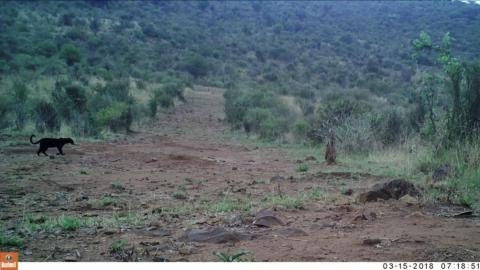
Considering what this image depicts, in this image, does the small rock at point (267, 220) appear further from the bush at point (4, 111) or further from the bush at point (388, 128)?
the bush at point (4, 111)

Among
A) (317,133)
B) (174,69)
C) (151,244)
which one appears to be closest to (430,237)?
(151,244)

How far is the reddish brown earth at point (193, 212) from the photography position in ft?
15.6

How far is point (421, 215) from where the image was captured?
6.33 metres

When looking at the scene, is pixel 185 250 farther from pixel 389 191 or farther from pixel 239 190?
pixel 239 190

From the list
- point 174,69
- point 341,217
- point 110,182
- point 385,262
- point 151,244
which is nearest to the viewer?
point 385,262

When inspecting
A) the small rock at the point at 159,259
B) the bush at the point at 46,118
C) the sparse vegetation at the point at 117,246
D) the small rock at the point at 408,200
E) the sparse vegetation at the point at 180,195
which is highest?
the small rock at the point at 159,259

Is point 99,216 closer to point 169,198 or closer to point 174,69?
point 169,198

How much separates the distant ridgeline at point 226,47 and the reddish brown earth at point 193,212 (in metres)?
6.11

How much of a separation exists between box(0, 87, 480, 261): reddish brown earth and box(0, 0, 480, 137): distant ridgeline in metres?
6.11

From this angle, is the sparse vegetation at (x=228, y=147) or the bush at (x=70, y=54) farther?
the bush at (x=70, y=54)

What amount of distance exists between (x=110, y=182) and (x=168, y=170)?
6.17 ft

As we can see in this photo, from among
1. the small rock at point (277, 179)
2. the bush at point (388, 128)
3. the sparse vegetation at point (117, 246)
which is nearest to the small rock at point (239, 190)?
the small rock at point (277, 179)

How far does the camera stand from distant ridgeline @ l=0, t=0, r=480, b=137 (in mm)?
25000

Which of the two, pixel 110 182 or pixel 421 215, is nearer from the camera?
pixel 421 215
